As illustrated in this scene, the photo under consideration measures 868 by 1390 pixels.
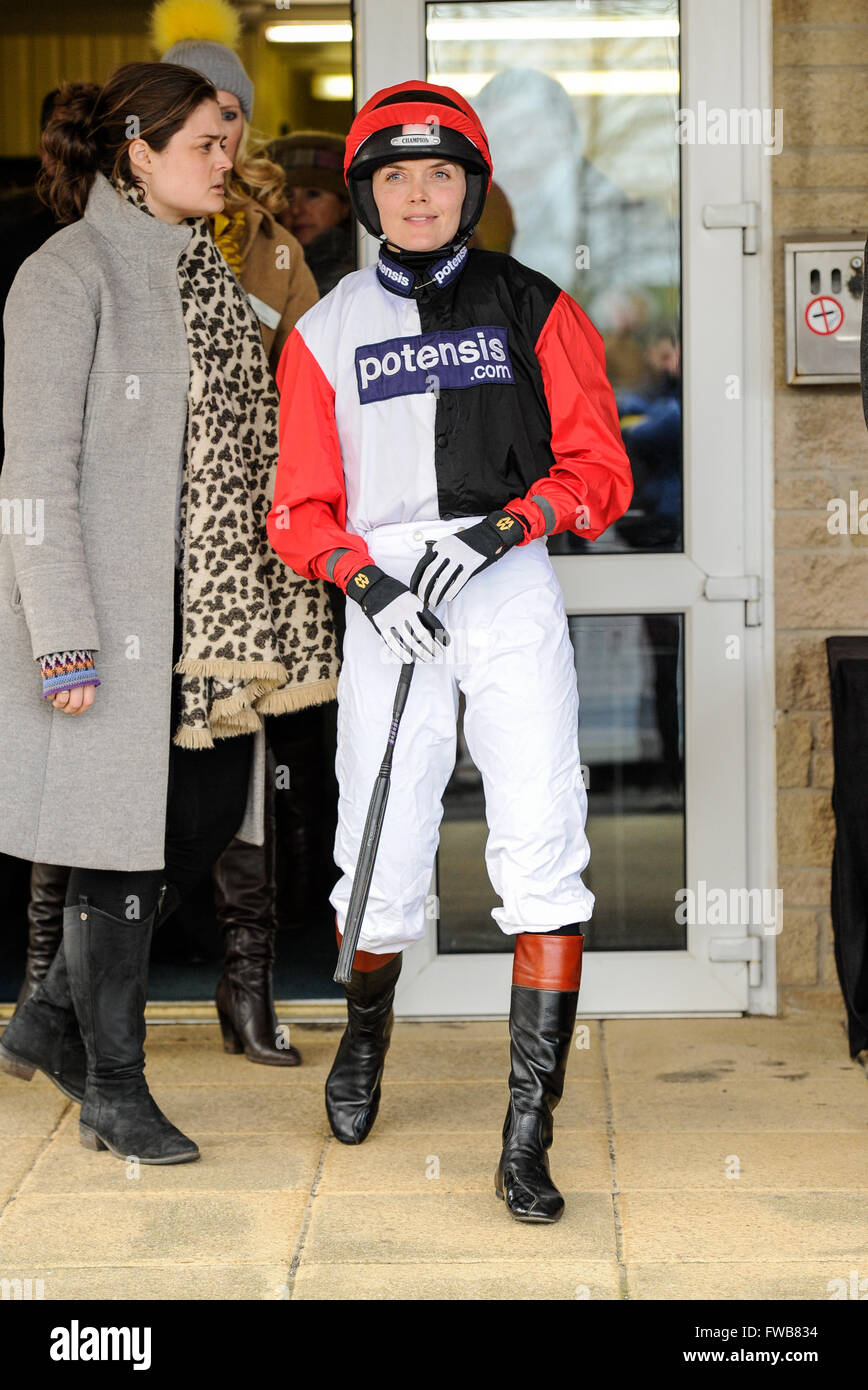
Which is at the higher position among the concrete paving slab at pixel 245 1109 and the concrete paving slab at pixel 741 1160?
the concrete paving slab at pixel 245 1109

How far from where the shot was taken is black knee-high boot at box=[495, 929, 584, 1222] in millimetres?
2588

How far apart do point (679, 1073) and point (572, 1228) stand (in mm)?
798

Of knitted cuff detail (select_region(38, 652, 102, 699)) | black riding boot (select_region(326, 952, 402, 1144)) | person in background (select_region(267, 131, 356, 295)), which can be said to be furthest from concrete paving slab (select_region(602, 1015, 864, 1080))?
person in background (select_region(267, 131, 356, 295))

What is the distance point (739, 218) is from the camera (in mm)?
3400

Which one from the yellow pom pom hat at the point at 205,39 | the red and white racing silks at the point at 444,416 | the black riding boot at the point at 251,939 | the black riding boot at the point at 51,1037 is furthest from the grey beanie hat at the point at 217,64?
the black riding boot at the point at 51,1037

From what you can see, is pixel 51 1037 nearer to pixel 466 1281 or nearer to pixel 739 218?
pixel 466 1281

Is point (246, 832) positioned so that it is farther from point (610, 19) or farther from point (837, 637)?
point (610, 19)

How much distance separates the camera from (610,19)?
136 inches

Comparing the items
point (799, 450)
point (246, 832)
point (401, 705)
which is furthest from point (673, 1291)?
point (799, 450)

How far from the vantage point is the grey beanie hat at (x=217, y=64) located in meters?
3.24

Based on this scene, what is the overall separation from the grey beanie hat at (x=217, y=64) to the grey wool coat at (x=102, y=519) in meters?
0.59

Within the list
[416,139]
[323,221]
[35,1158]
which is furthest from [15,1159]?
[323,221]

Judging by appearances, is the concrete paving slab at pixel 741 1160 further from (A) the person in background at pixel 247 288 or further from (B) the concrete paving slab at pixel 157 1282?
(A) the person in background at pixel 247 288

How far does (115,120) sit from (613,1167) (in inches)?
76.3
